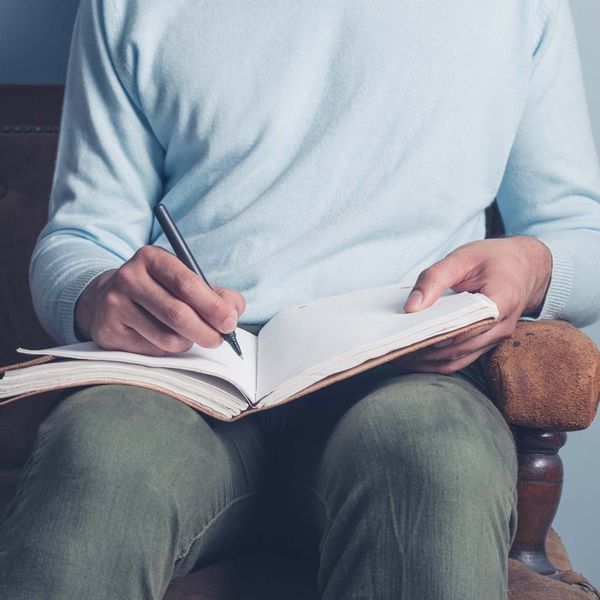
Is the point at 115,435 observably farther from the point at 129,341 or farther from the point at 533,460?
the point at 533,460

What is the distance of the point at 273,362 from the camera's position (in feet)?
2.97

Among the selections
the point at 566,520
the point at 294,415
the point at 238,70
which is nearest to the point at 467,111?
the point at 238,70

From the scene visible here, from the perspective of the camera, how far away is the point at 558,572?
1121 millimetres

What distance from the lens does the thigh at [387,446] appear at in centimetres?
77

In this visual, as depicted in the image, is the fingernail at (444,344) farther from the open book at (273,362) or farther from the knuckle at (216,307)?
the knuckle at (216,307)

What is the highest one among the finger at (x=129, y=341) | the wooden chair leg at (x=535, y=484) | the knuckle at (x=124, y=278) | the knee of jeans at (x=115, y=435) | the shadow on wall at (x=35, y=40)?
the shadow on wall at (x=35, y=40)

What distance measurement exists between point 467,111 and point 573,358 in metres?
0.39

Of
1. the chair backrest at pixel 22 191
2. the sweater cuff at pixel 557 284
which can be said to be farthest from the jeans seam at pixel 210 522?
the chair backrest at pixel 22 191

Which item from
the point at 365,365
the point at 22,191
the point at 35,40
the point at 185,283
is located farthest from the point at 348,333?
the point at 35,40

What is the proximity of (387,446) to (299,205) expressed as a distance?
0.47 metres

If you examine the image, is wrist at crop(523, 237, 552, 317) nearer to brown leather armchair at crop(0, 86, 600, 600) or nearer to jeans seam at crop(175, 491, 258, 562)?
brown leather armchair at crop(0, 86, 600, 600)

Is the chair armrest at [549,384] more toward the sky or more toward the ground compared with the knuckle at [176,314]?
more toward the ground

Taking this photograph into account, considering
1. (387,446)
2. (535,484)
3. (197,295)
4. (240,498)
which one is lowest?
(535,484)

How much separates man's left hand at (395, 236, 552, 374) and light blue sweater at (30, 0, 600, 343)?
0.13 metres
